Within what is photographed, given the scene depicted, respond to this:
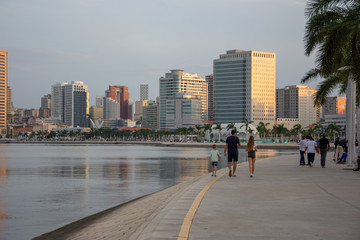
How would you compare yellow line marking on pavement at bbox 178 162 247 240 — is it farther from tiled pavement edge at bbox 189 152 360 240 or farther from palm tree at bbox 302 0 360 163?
palm tree at bbox 302 0 360 163

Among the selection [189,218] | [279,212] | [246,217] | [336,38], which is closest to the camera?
[189,218]

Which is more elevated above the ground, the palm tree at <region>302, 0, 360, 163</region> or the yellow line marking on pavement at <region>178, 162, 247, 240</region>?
the palm tree at <region>302, 0, 360, 163</region>

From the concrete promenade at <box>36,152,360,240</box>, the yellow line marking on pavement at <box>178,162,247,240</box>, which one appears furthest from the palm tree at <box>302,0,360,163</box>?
the yellow line marking on pavement at <box>178,162,247,240</box>

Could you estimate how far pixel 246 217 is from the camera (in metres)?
11.4

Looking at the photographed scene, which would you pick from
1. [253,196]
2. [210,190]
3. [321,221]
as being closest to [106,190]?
[210,190]

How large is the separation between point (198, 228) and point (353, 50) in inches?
793

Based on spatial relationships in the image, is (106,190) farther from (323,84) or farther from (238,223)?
(323,84)

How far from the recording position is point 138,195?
24.7 meters

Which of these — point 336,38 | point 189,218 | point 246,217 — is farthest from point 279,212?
point 336,38

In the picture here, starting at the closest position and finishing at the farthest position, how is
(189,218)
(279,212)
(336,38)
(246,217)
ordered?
(189,218)
(246,217)
(279,212)
(336,38)

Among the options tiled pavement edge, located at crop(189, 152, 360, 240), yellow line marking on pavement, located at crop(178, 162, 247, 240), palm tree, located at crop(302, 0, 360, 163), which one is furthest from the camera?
palm tree, located at crop(302, 0, 360, 163)

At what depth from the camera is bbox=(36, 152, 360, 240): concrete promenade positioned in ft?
31.6

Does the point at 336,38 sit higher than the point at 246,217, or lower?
higher

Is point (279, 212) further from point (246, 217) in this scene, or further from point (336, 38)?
point (336, 38)
